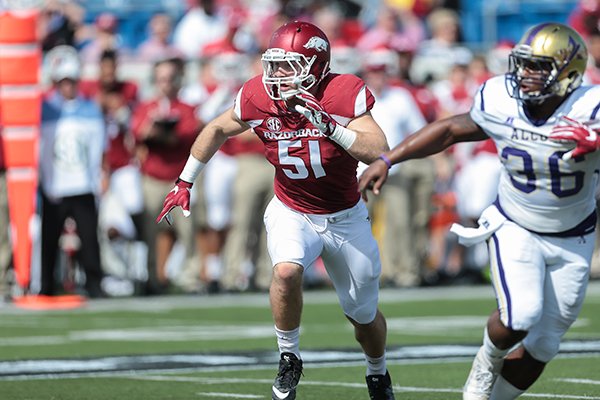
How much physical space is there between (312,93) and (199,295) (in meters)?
7.31

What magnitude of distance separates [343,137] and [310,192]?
514 millimetres

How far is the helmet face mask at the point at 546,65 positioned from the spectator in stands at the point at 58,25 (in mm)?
9011

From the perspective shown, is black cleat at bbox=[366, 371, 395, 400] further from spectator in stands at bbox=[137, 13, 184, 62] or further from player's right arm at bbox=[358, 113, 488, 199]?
spectator in stands at bbox=[137, 13, 184, 62]

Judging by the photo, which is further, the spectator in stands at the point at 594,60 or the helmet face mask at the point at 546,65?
the spectator in stands at the point at 594,60

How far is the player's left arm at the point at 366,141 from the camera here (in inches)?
249

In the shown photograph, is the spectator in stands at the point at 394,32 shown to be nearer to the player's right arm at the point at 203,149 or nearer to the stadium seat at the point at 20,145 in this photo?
the stadium seat at the point at 20,145

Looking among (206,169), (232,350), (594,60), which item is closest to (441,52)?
(594,60)

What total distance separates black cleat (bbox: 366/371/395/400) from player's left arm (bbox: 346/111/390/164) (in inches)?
41.3

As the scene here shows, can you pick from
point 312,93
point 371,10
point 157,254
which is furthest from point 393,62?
point 312,93

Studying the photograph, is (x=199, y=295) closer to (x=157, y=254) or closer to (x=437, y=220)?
(x=157, y=254)

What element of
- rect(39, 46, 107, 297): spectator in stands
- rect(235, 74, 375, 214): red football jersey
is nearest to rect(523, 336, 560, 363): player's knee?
rect(235, 74, 375, 214): red football jersey

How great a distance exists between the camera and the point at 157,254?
549 inches

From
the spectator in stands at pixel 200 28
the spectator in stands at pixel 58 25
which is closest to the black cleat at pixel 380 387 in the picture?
the spectator in stands at pixel 58 25

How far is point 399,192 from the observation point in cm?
1449
